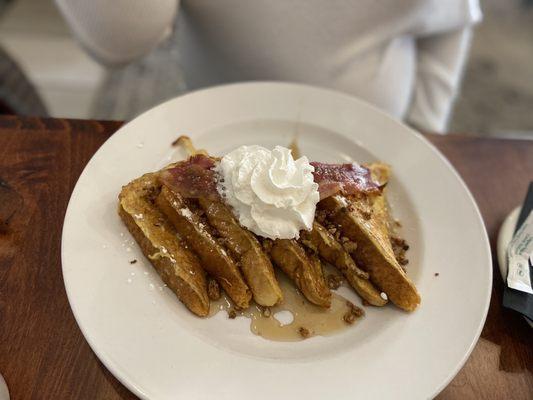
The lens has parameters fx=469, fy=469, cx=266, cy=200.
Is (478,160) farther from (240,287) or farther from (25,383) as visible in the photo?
(25,383)

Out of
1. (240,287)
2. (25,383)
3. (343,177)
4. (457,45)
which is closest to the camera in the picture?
(25,383)

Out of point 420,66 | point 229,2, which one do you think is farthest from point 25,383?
point 420,66

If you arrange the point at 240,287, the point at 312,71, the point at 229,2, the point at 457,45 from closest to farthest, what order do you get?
1. the point at 240,287
2. the point at 229,2
3. the point at 312,71
4. the point at 457,45

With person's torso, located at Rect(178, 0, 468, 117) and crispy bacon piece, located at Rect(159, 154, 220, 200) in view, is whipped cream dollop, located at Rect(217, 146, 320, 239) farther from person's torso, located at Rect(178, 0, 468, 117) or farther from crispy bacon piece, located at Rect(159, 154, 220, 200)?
person's torso, located at Rect(178, 0, 468, 117)

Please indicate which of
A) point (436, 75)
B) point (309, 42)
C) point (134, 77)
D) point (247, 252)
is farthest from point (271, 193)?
point (134, 77)

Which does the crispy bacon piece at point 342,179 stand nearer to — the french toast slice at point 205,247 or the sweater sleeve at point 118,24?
the french toast slice at point 205,247

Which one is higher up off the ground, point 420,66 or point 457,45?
point 457,45

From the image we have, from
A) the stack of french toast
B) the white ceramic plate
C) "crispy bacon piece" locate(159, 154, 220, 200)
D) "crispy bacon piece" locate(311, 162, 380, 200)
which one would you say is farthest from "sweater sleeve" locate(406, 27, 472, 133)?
"crispy bacon piece" locate(159, 154, 220, 200)
